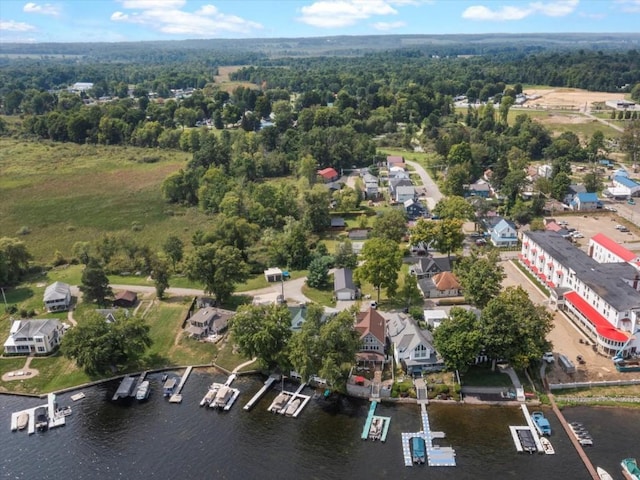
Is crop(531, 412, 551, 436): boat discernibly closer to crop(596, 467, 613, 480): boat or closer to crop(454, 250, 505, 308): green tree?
crop(596, 467, 613, 480): boat

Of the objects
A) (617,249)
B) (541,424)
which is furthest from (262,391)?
(617,249)

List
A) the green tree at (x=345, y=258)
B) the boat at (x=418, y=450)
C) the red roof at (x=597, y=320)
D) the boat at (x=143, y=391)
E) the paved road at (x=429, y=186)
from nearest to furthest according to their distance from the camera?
the boat at (x=418, y=450)
the boat at (x=143, y=391)
the red roof at (x=597, y=320)
the green tree at (x=345, y=258)
the paved road at (x=429, y=186)

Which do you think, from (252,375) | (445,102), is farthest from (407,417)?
(445,102)

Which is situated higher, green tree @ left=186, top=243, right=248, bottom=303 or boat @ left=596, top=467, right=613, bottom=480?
green tree @ left=186, top=243, right=248, bottom=303

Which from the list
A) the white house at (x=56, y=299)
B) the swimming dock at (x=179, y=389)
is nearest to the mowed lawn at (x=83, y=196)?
the white house at (x=56, y=299)

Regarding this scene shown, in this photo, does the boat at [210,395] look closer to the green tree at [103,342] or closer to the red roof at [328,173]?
Answer: the green tree at [103,342]

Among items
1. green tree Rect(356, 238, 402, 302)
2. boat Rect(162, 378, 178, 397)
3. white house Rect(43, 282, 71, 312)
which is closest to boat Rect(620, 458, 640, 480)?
green tree Rect(356, 238, 402, 302)
